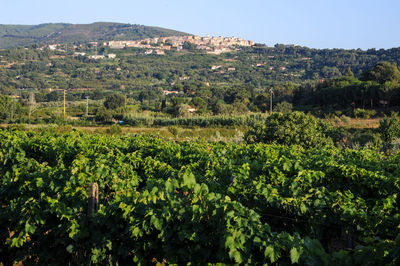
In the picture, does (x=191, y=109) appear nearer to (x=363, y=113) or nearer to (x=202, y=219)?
(x=363, y=113)

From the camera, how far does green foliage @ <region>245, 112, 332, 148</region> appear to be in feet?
48.8

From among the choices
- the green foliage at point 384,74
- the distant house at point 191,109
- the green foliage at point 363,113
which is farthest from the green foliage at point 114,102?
the green foliage at point 384,74

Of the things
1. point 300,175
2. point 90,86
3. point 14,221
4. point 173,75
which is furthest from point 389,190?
point 173,75

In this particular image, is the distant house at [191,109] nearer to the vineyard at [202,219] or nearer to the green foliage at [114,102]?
Answer: the green foliage at [114,102]

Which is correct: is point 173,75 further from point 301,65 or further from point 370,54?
point 370,54

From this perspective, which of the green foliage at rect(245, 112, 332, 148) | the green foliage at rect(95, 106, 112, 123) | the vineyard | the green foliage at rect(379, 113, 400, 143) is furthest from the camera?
the green foliage at rect(95, 106, 112, 123)

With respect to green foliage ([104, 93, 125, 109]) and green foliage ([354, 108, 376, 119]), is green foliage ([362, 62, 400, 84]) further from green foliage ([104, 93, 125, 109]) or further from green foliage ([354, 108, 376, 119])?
green foliage ([104, 93, 125, 109])

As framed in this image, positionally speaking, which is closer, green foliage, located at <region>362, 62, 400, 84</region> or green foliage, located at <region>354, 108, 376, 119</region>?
green foliage, located at <region>354, 108, 376, 119</region>

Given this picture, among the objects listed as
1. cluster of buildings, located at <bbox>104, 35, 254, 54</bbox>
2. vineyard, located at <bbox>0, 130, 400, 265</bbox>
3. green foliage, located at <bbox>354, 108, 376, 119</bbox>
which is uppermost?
cluster of buildings, located at <bbox>104, 35, 254, 54</bbox>

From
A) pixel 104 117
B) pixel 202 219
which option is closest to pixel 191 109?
pixel 104 117

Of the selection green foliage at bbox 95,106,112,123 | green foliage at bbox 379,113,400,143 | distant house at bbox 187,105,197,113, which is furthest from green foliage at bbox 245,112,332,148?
distant house at bbox 187,105,197,113

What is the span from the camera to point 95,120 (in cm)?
4519

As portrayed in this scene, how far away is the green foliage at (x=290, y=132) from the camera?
1486cm

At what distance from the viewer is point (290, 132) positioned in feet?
48.4
